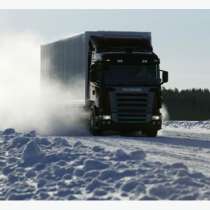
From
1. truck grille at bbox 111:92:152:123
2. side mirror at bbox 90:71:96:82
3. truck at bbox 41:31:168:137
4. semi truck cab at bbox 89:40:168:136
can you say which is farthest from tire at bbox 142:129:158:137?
side mirror at bbox 90:71:96:82

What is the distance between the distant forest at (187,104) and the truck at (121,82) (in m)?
69.0

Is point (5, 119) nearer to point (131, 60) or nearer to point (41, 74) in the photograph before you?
point (41, 74)

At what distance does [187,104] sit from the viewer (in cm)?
10200

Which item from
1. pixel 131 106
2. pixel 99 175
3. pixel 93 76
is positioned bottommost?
pixel 99 175

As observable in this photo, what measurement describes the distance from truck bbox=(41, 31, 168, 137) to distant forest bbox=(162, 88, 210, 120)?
69015 millimetres

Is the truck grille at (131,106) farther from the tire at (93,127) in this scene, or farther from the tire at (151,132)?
the tire at (151,132)

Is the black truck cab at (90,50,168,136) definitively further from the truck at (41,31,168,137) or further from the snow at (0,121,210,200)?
the snow at (0,121,210,200)

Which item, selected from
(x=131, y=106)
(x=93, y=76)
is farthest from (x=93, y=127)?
(x=93, y=76)

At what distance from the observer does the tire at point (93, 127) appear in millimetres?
24883

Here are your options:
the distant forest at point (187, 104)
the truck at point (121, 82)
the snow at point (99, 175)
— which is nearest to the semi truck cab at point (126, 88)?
the truck at point (121, 82)

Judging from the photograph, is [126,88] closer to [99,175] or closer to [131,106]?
[131,106]

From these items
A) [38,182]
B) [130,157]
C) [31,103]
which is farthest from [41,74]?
[38,182]

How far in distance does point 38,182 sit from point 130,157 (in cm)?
330

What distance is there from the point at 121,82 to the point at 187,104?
259ft
